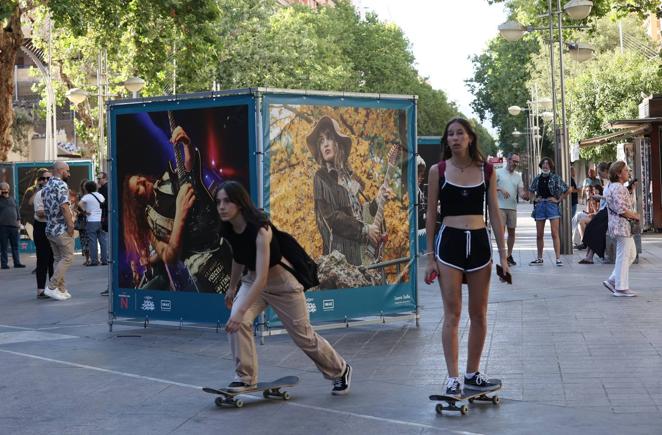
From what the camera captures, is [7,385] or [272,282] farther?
[7,385]

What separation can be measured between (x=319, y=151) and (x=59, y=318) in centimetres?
448

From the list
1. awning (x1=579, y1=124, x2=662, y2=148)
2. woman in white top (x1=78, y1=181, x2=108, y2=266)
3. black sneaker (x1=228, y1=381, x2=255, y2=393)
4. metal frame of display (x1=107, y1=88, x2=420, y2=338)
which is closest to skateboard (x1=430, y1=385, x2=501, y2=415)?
black sneaker (x1=228, y1=381, x2=255, y2=393)

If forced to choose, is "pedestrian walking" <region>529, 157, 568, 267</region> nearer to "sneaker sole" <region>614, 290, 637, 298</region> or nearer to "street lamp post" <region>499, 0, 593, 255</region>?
"street lamp post" <region>499, 0, 593, 255</region>

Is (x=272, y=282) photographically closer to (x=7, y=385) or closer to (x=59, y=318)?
(x=7, y=385)

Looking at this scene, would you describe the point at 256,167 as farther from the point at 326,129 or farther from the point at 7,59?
the point at 7,59

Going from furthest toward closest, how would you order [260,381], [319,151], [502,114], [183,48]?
[502,114], [183,48], [319,151], [260,381]

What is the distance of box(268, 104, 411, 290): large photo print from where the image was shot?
36.8 ft

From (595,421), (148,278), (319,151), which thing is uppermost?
(319,151)

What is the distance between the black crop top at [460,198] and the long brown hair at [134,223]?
16.6 ft

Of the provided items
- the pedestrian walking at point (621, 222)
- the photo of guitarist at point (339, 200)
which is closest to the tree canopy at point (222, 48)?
the pedestrian walking at point (621, 222)

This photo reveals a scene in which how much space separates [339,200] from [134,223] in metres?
2.15

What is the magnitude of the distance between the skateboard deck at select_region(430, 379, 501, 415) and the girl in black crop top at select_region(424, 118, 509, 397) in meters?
0.04

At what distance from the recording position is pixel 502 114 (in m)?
93.3

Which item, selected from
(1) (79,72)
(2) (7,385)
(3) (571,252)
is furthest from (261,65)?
(2) (7,385)
